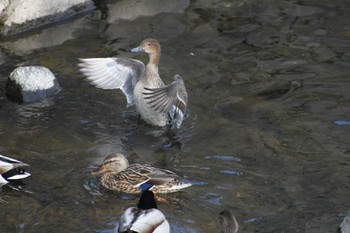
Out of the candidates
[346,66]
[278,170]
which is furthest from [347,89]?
[278,170]

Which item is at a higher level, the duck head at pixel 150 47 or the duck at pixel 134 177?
the duck head at pixel 150 47

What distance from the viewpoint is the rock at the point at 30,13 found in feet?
38.3

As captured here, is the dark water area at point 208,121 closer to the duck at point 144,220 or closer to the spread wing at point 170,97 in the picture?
the spread wing at point 170,97

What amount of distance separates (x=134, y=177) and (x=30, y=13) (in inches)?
189

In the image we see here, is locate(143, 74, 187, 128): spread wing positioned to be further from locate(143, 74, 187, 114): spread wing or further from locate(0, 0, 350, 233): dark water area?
locate(0, 0, 350, 233): dark water area

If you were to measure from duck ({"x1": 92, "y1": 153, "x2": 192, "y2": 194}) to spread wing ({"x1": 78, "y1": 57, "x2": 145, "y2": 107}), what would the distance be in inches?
65.4

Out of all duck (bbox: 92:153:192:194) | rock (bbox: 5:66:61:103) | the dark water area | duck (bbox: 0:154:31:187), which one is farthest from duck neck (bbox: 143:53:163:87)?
duck (bbox: 0:154:31:187)

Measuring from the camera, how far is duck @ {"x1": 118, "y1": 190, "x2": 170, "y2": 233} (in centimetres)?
638

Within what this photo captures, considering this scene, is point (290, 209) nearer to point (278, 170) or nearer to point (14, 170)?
point (278, 170)

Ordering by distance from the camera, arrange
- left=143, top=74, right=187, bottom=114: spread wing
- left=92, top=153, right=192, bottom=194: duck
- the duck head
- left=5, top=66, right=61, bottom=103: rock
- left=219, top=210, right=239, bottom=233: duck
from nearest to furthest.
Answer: left=219, top=210, right=239, bottom=233: duck
left=92, top=153, right=192, bottom=194: duck
left=143, top=74, right=187, bottom=114: spread wing
the duck head
left=5, top=66, right=61, bottom=103: rock

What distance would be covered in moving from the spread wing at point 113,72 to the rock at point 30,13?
2.48 m

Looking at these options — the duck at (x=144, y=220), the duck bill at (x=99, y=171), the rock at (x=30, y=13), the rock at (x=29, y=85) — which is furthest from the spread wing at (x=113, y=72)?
the duck at (x=144, y=220)

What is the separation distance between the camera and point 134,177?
784 centimetres

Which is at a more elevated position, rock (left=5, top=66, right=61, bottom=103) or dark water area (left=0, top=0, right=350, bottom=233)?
rock (left=5, top=66, right=61, bottom=103)
